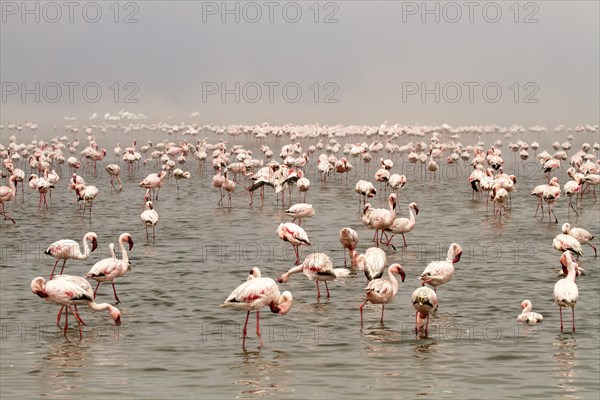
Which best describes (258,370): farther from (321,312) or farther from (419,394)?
(321,312)

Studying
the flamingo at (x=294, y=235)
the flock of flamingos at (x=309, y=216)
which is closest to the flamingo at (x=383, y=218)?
the flock of flamingos at (x=309, y=216)

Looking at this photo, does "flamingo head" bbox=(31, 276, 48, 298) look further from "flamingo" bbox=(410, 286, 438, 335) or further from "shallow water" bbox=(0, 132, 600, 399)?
"flamingo" bbox=(410, 286, 438, 335)

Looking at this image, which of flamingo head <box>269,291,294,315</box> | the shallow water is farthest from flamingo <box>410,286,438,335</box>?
flamingo head <box>269,291,294,315</box>

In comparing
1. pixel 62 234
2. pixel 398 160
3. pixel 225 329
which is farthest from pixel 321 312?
pixel 398 160

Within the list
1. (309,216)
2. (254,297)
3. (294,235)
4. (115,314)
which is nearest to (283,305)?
(254,297)

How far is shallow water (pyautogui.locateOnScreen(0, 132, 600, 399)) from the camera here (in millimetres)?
12844

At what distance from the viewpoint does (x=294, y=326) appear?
15852mm

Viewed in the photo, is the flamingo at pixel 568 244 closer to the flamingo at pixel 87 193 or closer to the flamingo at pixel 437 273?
the flamingo at pixel 437 273

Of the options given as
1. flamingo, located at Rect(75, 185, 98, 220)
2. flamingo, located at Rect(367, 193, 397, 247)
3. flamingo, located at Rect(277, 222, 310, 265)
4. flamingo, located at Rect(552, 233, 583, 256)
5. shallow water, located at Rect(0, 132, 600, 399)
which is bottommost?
shallow water, located at Rect(0, 132, 600, 399)

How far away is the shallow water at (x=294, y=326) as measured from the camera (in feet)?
42.1

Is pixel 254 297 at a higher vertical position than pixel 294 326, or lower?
higher

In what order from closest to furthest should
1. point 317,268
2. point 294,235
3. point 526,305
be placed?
point 526,305
point 317,268
point 294,235

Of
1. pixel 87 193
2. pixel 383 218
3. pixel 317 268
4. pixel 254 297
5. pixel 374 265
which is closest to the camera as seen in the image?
pixel 254 297

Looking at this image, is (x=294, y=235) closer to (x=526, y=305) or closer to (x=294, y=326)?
(x=294, y=326)
